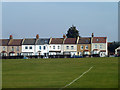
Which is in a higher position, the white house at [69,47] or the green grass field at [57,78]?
the white house at [69,47]

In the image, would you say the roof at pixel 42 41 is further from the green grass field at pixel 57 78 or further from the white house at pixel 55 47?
the green grass field at pixel 57 78

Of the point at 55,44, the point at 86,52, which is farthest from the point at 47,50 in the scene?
the point at 86,52

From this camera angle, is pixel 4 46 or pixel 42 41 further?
pixel 4 46

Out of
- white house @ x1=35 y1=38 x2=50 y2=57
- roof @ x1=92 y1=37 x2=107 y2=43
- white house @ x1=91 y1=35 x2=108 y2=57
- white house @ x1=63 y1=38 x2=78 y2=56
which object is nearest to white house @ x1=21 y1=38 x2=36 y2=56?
white house @ x1=35 y1=38 x2=50 y2=57

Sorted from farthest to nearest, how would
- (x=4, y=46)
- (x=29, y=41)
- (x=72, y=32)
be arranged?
(x=72, y=32)
(x=4, y=46)
(x=29, y=41)

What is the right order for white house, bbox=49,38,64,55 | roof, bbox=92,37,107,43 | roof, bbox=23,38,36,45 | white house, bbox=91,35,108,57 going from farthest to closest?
roof, bbox=23,38,36,45
white house, bbox=49,38,64,55
roof, bbox=92,37,107,43
white house, bbox=91,35,108,57

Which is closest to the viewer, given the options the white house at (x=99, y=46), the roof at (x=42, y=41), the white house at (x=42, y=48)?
the white house at (x=99, y=46)

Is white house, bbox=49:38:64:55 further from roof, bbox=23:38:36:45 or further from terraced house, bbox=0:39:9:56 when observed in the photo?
terraced house, bbox=0:39:9:56

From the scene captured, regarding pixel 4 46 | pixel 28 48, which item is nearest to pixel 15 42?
pixel 4 46

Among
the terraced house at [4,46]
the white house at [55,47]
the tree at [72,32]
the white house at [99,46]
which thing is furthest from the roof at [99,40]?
the tree at [72,32]

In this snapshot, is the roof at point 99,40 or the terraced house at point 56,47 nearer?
the terraced house at point 56,47

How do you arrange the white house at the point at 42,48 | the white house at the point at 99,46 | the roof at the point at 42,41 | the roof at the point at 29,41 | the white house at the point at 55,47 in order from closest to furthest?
the white house at the point at 99,46 → the white house at the point at 55,47 → the white house at the point at 42,48 → the roof at the point at 29,41 → the roof at the point at 42,41

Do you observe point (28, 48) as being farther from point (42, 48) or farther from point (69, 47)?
point (69, 47)

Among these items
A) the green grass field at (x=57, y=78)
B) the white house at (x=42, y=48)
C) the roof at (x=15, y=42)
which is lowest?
the green grass field at (x=57, y=78)
